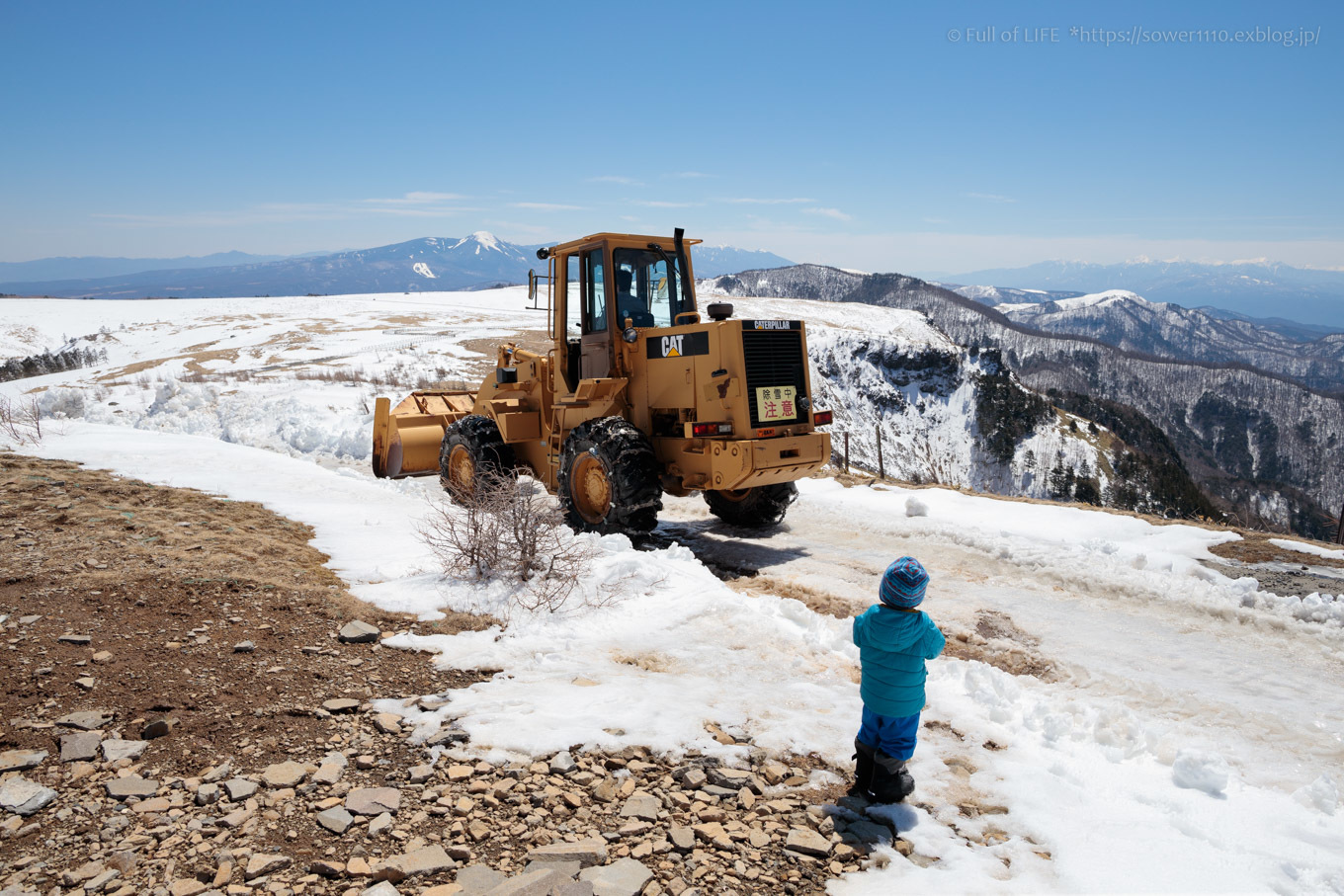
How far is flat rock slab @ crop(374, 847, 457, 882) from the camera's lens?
118 inches

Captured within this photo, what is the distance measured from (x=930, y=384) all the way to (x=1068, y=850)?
73330mm

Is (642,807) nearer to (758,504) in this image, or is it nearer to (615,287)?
(758,504)

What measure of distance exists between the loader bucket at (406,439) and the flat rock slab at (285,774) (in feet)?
32.0

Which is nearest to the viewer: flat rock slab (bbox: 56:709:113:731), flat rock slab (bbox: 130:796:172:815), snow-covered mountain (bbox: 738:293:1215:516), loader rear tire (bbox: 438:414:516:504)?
flat rock slab (bbox: 130:796:172:815)

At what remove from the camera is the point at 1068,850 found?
11.0 feet

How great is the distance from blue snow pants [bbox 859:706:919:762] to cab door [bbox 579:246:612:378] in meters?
6.95

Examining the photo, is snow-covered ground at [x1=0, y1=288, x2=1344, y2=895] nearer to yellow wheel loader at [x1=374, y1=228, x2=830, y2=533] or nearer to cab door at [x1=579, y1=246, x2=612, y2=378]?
yellow wheel loader at [x1=374, y1=228, x2=830, y2=533]

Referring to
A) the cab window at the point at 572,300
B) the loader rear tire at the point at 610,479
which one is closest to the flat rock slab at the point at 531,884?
the loader rear tire at the point at 610,479

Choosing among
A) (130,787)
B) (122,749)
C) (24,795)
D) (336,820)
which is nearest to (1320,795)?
(336,820)

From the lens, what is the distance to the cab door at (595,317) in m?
9.98

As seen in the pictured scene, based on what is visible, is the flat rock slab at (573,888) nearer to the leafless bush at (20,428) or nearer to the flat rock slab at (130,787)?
the flat rock slab at (130,787)

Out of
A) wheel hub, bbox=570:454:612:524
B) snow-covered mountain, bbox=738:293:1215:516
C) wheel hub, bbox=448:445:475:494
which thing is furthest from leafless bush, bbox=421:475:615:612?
snow-covered mountain, bbox=738:293:1215:516

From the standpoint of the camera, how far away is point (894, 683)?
386 centimetres

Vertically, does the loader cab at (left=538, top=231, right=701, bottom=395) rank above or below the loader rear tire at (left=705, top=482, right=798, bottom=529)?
above
